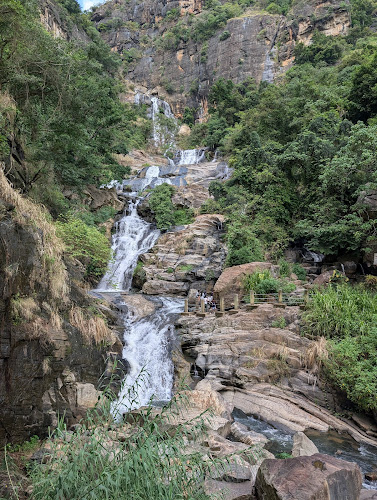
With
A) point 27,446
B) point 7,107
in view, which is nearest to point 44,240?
point 7,107

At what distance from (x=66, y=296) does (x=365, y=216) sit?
1272 centimetres

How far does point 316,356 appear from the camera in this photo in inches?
390

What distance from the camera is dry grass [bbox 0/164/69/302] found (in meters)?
6.19

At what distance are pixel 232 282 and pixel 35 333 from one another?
32.1 feet

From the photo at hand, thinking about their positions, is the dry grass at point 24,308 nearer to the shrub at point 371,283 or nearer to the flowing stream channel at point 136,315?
the flowing stream channel at point 136,315

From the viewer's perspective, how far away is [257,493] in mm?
4246

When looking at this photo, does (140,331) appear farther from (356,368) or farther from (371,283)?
(371,283)

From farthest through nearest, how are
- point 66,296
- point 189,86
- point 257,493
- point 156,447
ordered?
point 189,86 → point 66,296 → point 257,493 → point 156,447

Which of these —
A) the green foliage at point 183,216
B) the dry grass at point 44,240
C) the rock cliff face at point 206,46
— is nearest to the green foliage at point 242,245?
the green foliage at point 183,216

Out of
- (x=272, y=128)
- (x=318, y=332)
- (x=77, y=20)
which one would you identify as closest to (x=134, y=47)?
(x=77, y=20)

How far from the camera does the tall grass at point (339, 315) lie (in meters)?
10.3

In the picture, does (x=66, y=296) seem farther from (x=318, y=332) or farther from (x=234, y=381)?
(x=318, y=332)

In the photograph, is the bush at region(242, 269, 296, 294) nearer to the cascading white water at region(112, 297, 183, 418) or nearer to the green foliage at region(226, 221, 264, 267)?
the green foliage at region(226, 221, 264, 267)

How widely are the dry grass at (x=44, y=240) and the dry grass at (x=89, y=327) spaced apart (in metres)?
0.46
